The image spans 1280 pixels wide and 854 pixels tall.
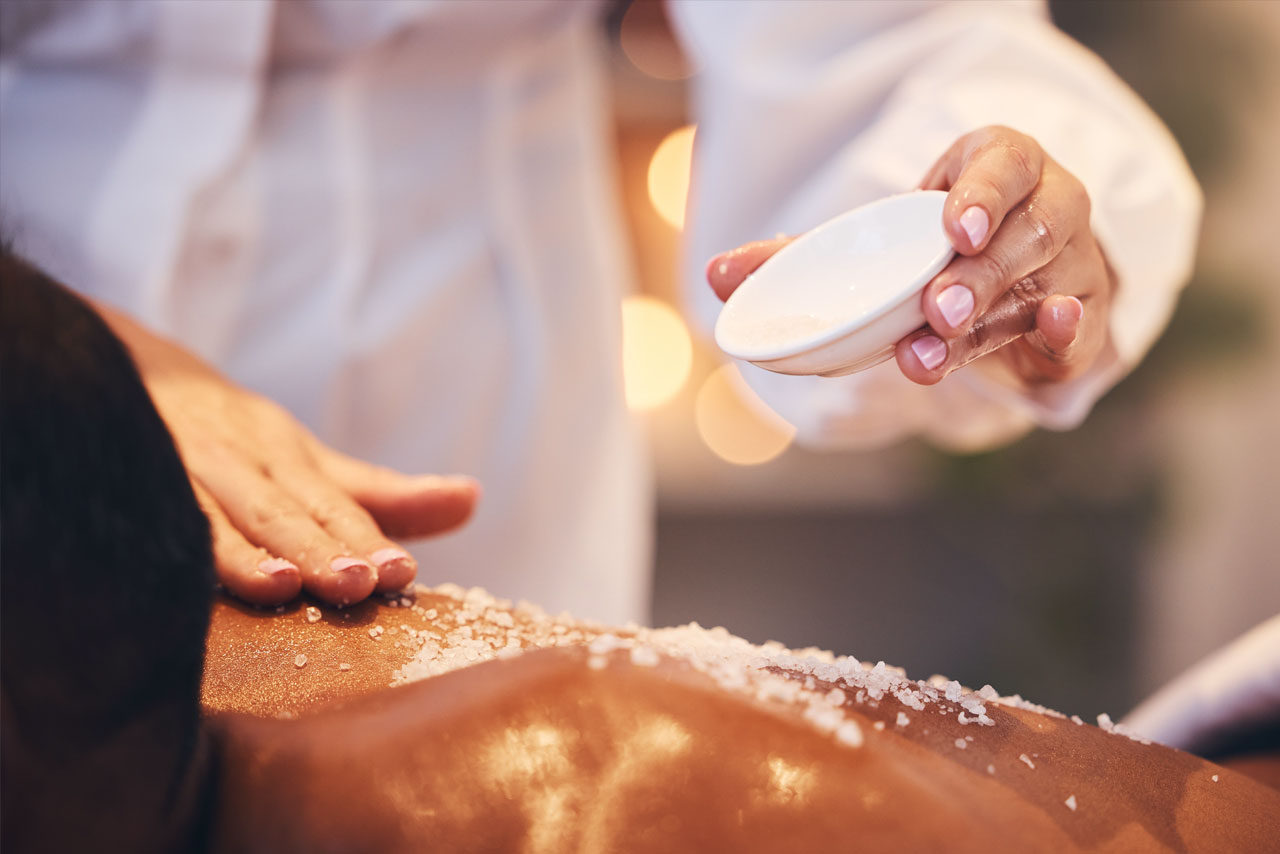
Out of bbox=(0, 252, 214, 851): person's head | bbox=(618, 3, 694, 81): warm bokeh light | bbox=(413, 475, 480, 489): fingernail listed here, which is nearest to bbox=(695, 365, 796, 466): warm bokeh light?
bbox=(618, 3, 694, 81): warm bokeh light

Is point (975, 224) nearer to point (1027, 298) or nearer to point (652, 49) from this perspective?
point (1027, 298)

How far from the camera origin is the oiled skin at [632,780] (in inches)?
16.6

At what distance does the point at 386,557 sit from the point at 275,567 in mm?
71

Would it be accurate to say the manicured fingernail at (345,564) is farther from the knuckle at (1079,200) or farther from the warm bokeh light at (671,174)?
the warm bokeh light at (671,174)

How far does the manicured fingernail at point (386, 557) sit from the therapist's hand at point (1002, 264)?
0.29 meters

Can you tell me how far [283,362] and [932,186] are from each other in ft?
2.24

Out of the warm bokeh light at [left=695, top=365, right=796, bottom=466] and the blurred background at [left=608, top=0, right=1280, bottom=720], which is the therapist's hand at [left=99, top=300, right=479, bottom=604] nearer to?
the blurred background at [left=608, top=0, right=1280, bottom=720]

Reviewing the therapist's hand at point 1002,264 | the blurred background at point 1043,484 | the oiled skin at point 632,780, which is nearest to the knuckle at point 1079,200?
the therapist's hand at point 1002,264

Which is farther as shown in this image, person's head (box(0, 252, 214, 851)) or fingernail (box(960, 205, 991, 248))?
fingernail (box(960, 205, 991, 248))

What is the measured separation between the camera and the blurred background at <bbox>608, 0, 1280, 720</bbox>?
1.97 m

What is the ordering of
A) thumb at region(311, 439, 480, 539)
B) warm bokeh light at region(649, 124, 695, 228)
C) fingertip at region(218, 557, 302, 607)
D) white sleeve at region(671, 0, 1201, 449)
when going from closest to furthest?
fingertip at region(218, 557, 302, 607) → thumb at region(311, 439, 480, 539) → white sleeve at region(671, 0, 1201, 449) → warm bokeh light at region(649, 124, 695, 228)

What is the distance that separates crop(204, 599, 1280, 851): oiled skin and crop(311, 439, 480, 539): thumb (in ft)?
0.86

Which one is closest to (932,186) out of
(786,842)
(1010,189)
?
(1010,189)

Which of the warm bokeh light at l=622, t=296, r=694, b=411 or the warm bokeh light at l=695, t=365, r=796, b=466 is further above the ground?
the warm bokeh light at l=622, t=296, r=694, b=411
